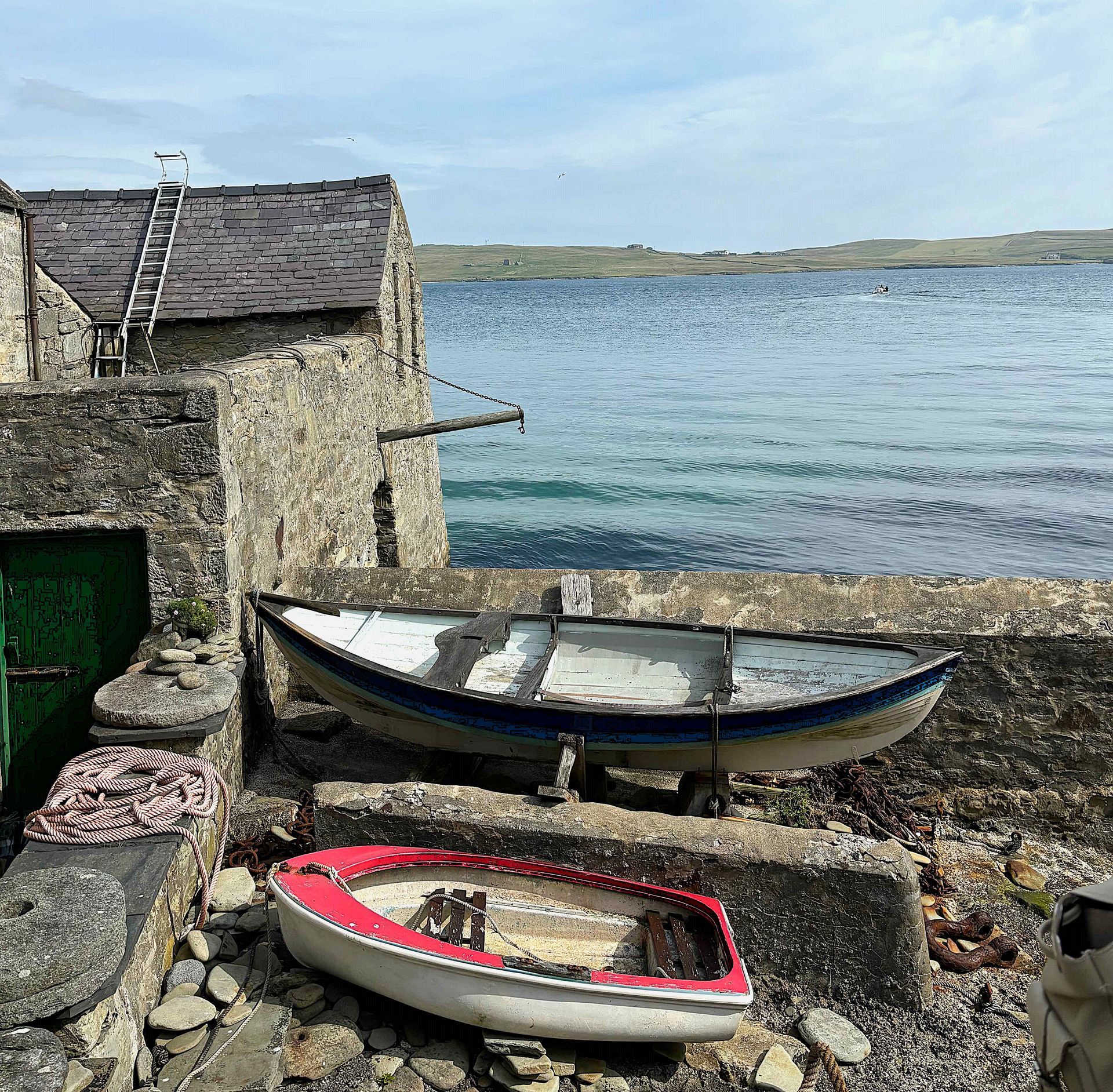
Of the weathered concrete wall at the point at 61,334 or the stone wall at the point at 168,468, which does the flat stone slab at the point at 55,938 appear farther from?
the weathered concrete wall at the point at 61,334

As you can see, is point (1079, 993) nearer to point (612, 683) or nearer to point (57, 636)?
point (612, 683)

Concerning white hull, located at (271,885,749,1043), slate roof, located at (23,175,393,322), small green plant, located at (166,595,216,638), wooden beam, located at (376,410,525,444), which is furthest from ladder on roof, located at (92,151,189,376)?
white hull, located at (271,885,749,1043)

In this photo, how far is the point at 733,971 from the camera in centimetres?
371

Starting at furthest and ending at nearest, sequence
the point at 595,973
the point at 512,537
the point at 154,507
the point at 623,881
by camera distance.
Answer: the point at 512,537
the point at 154,507
the point at 623,881
the point at 595,973

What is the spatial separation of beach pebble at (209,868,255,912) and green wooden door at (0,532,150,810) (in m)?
1.85

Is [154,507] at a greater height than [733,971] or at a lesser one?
greater

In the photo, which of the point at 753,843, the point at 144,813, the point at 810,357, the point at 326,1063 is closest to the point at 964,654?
the point at 753,843

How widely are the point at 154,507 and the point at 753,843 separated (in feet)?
12.9

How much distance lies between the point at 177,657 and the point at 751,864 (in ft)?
11.3

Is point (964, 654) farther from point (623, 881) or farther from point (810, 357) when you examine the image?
point (810, 357)

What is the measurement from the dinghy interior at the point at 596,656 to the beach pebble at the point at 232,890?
1.40 m

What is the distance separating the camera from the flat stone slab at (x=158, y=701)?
508 centimetres

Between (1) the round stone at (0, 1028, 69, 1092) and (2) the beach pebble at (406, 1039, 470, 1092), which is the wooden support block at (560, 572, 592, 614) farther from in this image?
(1) the round stone at (0, 1028, 69, 1092)

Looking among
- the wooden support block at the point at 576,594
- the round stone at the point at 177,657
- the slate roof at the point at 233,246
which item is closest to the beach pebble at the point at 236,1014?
the round stone at the point at 177,657
